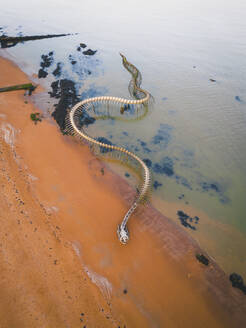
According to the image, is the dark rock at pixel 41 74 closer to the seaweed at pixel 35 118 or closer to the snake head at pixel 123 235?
the seaweed at pixel 35 118

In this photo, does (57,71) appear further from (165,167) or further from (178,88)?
(165,167)

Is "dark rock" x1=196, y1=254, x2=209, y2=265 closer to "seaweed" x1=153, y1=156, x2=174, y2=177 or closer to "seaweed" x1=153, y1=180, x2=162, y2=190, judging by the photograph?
"seaweed" x1=153, y1=180, x2=162, y2=190

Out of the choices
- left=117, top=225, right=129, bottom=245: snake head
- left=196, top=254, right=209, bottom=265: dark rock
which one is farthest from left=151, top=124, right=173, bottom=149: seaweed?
left=196, top=254, right=209, bottom=265: dark rock

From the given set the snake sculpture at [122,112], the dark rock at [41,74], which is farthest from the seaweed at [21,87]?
the snake sculpture at [122,112]

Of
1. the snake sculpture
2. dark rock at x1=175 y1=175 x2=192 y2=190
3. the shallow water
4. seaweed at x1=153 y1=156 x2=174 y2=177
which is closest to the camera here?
the snake sculpture

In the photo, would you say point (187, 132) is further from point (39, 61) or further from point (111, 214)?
point (39, 61)

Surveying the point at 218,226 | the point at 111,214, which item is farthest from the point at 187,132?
the point at 111,214
